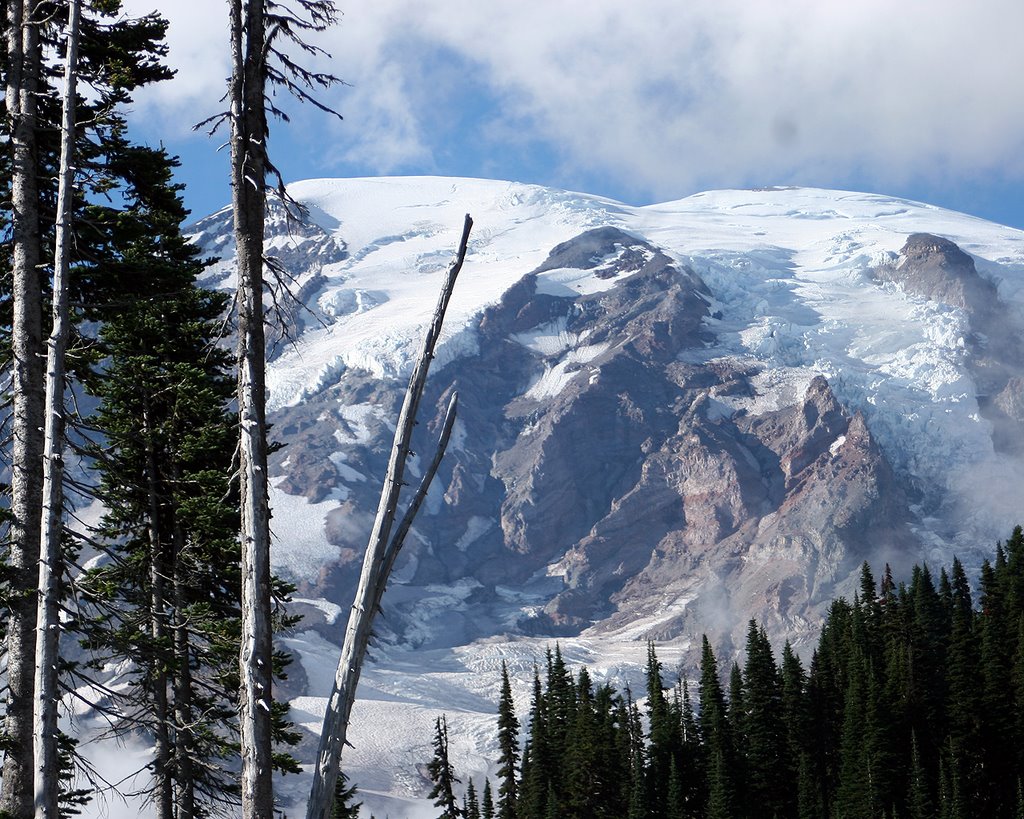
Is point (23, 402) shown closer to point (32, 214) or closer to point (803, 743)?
point (32, 214)

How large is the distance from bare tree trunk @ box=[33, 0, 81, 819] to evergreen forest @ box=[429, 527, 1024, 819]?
65.3 metres

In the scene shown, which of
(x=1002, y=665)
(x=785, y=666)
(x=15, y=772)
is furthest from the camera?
(x=785, y=666)

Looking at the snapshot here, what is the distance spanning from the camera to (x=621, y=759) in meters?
93.0

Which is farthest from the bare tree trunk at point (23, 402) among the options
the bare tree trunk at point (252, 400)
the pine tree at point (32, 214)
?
the bare tree trunk at point (252, 400)

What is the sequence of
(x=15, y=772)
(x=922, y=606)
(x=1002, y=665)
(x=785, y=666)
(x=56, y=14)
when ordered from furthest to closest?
(x=922, y=606) → (x=785, y=666) → (x=1002, y=665) → (x=56, y=14) → (x=15, y=772)

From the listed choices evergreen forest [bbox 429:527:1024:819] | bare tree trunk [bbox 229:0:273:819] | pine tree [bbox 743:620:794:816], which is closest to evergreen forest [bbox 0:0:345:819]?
bare tree trunk [bbox 229:0:273:819]

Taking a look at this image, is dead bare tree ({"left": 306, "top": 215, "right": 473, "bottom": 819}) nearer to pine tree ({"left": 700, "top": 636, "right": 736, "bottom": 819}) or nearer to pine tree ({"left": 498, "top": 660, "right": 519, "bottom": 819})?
pine tree ({"left": 498, "top": 660, "right": 519, "bottom": 819})

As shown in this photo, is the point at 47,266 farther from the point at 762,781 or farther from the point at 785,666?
the point at 785,666

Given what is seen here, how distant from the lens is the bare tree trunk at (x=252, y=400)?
30.9 feet

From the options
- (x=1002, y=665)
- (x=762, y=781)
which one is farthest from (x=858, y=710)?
(x=1002, y=665)

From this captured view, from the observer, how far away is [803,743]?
98938 mm

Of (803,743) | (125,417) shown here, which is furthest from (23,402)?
(803,743)

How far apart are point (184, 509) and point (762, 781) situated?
80902mm

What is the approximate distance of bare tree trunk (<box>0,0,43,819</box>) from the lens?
15945 mm
